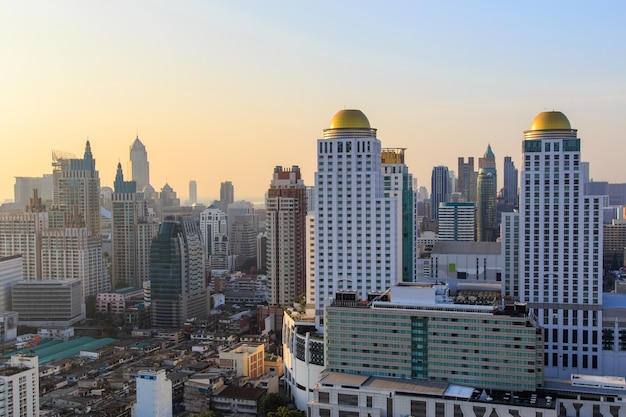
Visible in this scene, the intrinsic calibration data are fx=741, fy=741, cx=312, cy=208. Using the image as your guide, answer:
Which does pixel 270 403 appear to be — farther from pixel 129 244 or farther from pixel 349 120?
pixel 129 244

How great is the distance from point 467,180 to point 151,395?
2667 inches

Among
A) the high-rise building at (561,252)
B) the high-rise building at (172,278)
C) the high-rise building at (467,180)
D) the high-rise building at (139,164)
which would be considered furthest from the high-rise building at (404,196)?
the high-rise building at (139,164)

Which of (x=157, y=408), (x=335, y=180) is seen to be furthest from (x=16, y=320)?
(x=335, y=180)

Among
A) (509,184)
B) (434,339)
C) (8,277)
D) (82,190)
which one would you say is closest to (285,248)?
Answer: (8,277)

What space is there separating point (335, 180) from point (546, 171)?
25.3 ft

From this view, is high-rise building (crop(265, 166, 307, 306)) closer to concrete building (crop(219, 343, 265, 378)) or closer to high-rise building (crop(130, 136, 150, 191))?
concrete building (crop(219, 343, 265, 378))

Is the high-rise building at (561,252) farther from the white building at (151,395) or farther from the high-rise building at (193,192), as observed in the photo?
the high-rise building at (193,192)

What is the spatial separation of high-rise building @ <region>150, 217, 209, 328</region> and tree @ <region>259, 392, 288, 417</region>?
17.5m

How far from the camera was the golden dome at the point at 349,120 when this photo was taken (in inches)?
1077

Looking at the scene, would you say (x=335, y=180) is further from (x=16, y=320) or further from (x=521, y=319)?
(x=16, y=320)

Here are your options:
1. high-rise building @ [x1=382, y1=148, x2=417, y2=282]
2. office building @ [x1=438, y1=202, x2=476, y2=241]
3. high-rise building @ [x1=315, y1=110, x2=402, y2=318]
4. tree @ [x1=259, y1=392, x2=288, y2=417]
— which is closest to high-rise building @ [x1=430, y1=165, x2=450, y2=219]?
office building @ [x1=438, y1=202, x2=476, y2=241]

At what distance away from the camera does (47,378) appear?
30734 mm

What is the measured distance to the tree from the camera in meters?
25.4

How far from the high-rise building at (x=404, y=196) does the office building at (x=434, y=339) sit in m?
5.66
